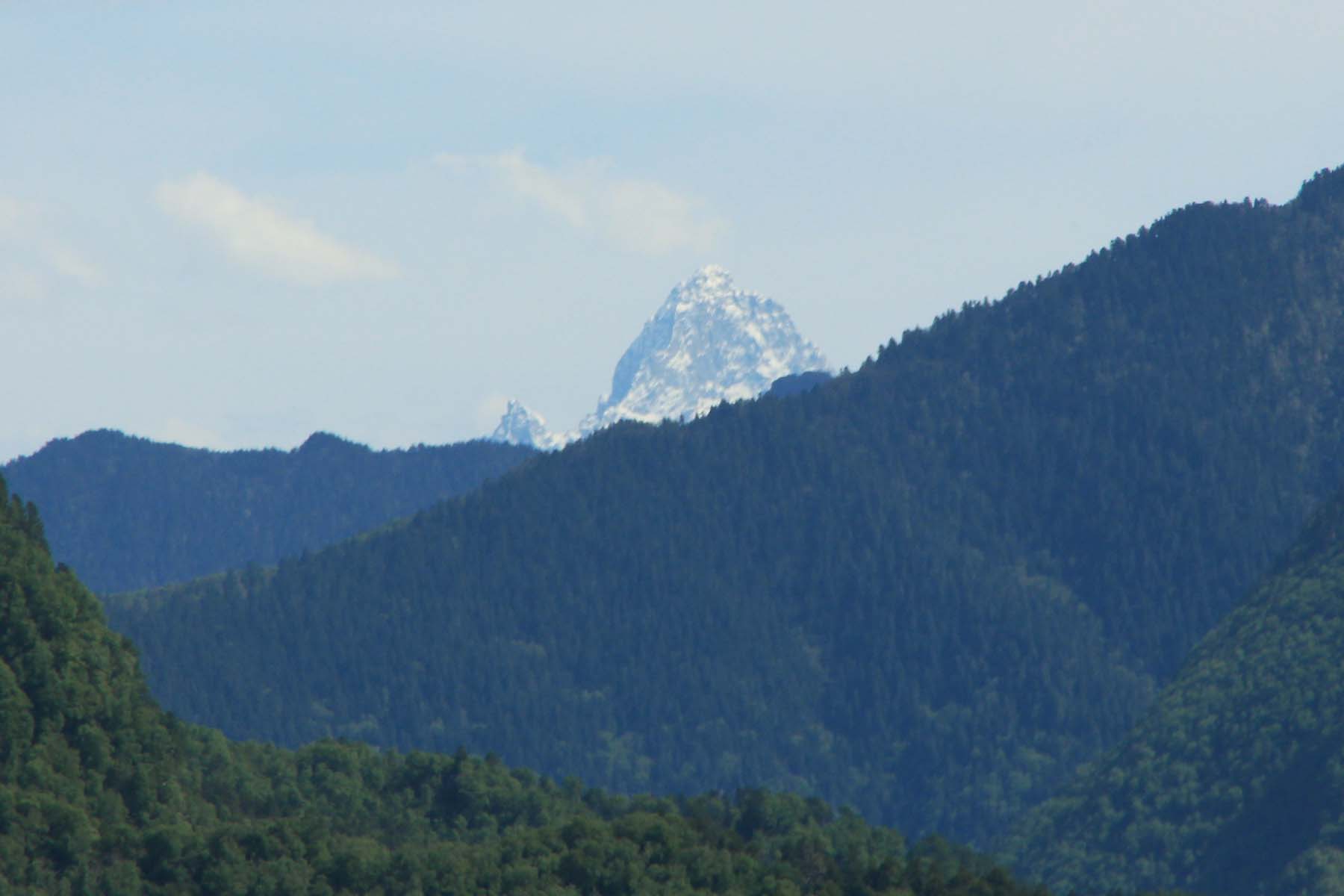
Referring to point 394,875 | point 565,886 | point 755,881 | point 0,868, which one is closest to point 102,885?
point 0,868

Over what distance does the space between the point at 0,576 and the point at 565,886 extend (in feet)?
176

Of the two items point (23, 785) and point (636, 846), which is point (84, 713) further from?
point (636, 846)

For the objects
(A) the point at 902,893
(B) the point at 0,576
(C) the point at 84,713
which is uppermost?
(B) the point at 0,576

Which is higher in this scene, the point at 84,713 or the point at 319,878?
the point at 84,713

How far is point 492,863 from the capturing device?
186 m

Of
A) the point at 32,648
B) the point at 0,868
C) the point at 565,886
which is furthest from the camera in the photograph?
the point at 32,648

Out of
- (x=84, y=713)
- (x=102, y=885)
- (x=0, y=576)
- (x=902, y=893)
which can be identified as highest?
(x=0, y=576)

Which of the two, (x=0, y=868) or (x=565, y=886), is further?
(x=565, y=886)

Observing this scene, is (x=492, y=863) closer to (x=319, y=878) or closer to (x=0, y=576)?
(x=319, y=878)

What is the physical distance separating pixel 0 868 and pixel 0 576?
3401 cm

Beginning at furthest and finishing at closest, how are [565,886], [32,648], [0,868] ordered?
[32,648] < [565,886] < [0,868]

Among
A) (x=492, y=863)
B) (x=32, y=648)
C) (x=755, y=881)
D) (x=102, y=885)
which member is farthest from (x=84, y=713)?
(x=755, y=881)

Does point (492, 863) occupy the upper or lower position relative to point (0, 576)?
lower

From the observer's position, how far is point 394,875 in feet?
604
